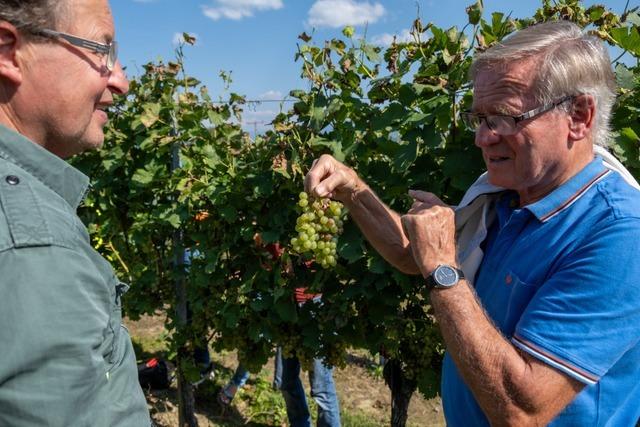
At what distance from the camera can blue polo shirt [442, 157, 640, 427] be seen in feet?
4.51

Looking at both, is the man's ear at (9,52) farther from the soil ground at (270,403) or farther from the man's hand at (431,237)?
the soil ground at (270,403)

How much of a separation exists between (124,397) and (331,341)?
2376mm

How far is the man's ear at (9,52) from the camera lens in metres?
1.11

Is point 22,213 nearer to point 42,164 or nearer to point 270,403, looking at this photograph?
point 42,164

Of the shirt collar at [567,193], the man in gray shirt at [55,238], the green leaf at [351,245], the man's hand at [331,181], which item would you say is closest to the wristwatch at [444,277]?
the shirt collar at [567,193]

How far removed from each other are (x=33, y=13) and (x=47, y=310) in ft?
2.04

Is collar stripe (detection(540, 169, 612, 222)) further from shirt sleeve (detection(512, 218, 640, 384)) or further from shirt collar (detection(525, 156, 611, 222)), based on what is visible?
shirt sleeve (detection(512, 218, 640, 384))

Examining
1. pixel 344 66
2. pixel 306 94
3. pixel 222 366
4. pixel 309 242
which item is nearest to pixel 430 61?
pixel 344 66

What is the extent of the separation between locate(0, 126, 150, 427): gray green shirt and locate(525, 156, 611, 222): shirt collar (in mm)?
1222

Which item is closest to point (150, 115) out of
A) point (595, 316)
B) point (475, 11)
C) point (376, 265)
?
point (376, 265)

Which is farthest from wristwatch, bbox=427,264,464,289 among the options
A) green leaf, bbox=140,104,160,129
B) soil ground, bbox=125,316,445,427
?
soil ground, bbox=125,316,445,427

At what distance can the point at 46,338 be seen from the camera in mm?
936

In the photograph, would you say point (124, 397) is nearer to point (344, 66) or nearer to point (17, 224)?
point (17, 224)

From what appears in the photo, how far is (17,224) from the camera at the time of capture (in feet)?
3.17
